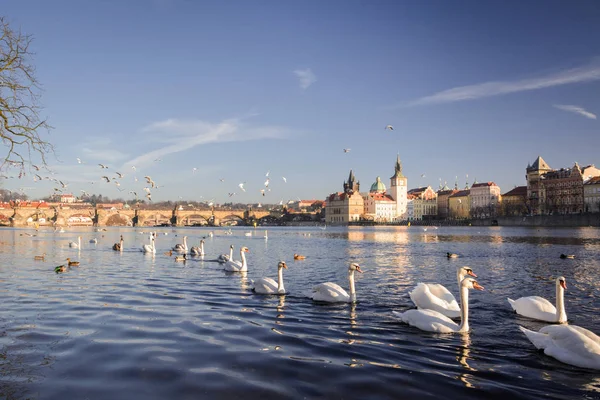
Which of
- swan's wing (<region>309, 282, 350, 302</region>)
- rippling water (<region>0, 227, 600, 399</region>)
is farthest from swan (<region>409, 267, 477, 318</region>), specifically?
swan's wing (<region>309, 282, 350, 302</region>)

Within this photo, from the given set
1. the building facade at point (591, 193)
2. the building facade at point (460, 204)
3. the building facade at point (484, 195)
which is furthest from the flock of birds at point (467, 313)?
the building facade at point (460, 204)

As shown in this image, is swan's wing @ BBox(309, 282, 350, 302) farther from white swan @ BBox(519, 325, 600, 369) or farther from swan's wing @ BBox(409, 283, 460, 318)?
white swan @ BBox(519, 325, 600, 369)

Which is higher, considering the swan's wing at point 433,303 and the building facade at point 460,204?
the building facade at point 460,204

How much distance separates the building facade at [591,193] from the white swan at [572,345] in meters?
127

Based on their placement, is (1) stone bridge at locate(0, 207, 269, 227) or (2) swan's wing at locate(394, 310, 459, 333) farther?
(1) stone bridge at locate(0, 207, 269, 227)

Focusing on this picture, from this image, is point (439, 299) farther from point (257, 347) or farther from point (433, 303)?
point (257, 347)

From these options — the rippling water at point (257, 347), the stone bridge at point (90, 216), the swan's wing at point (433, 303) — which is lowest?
the rippling water at point (257, 347)

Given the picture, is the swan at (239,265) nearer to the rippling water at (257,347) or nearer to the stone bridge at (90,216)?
the rippling water at (257,347)

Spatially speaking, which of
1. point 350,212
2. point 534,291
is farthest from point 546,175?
point 534,291

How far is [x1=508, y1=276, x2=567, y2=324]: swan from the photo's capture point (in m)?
9.84

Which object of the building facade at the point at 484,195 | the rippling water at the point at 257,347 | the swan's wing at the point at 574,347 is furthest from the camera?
the building facade at the point at 484,195

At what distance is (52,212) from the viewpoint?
6275 inches

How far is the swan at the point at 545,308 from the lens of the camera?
9.84 metres

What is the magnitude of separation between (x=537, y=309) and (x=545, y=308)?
0.16m
